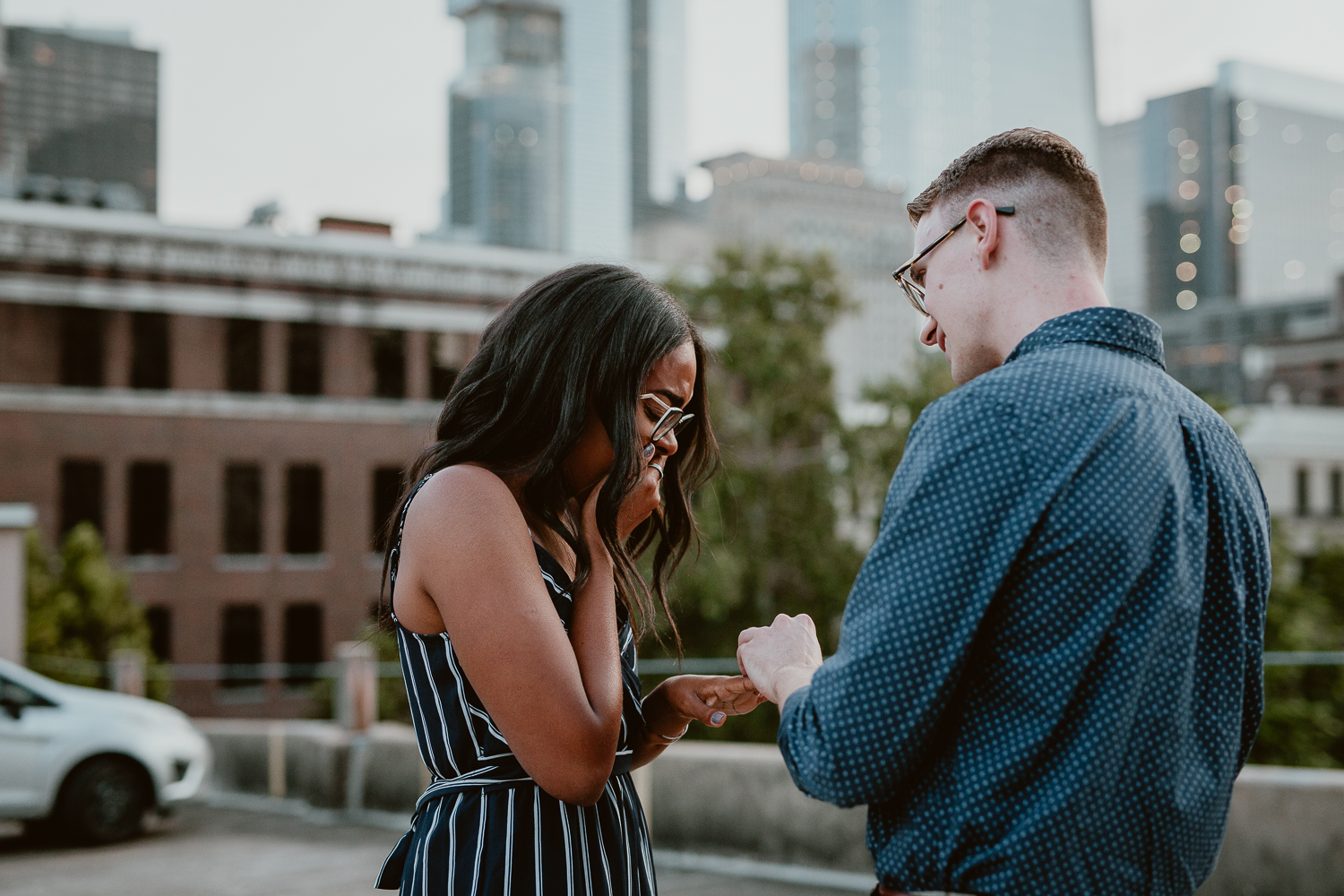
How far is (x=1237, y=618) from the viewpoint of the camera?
1725mm

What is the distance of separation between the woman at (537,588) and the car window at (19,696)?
8.51m

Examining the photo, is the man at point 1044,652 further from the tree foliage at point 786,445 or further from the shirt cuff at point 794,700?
the tree foliage at point 786,445

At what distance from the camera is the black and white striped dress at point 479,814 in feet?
6.92

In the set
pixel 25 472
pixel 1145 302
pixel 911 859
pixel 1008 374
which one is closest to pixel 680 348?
pixel 1008 374

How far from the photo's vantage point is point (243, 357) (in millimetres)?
37500

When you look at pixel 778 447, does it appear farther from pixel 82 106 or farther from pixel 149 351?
pixel 82 106

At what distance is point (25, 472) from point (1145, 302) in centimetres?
18179

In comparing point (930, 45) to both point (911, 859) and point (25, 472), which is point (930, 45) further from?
point (911, 859)

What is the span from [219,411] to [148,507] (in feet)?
11.1

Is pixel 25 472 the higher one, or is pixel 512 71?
pixel 512 71

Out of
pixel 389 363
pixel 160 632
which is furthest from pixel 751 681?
pixel 389 363

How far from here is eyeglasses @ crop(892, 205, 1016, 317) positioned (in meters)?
1.88

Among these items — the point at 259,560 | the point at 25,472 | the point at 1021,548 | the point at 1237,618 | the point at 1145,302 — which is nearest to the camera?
the point at 1021,548

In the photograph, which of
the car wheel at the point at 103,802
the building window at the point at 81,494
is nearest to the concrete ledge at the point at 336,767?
the car wheel at the point at 103,802
